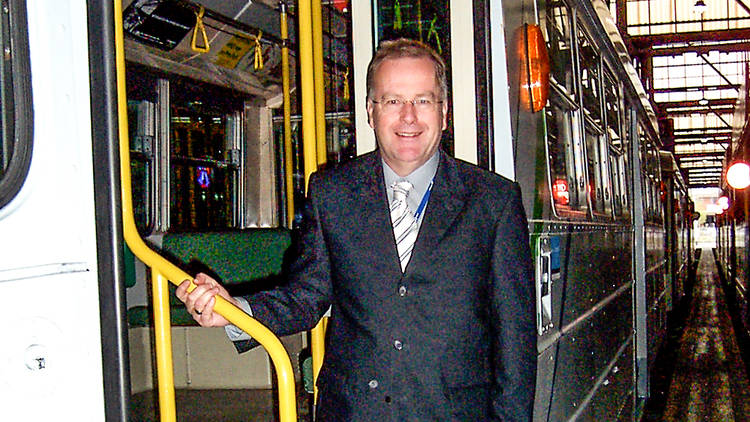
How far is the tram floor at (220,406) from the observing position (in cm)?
407

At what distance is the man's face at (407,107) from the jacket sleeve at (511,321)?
0.86 feet

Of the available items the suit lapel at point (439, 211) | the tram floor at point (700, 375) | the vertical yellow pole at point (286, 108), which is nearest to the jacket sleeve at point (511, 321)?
the suit lapel at point (439, 211)

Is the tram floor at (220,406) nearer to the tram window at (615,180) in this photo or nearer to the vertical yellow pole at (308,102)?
the vertical yellow pole at (308,102)

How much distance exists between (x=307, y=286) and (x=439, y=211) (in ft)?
1.22

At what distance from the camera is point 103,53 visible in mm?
1439

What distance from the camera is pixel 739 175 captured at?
11.2 meters

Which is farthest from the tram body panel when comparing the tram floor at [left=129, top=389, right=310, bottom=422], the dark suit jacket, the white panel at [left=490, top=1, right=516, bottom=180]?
the tram floor at [left=129, top=389, right=310, bottom=422]

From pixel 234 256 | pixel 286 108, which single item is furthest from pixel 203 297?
pixel 234 256

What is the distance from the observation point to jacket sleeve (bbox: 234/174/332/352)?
6.42 ft

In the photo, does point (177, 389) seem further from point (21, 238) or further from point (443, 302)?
point (21, 238)

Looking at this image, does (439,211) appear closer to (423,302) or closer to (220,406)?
(423,302)

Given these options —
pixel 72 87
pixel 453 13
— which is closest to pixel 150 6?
pixel 453 13

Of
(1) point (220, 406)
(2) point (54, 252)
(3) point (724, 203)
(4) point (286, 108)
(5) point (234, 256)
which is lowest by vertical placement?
(1) point (220, 406)

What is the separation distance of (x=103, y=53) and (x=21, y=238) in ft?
1.24
